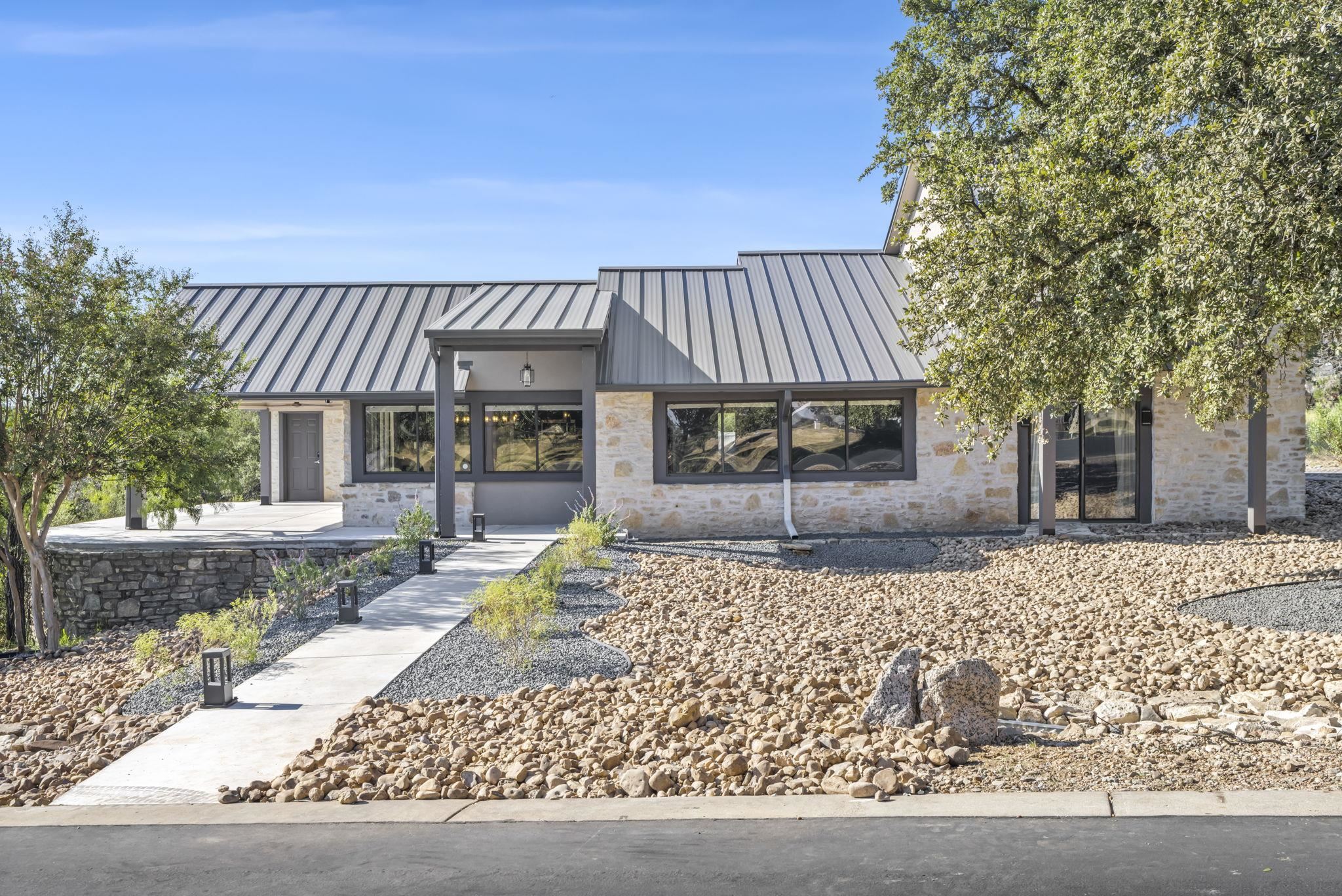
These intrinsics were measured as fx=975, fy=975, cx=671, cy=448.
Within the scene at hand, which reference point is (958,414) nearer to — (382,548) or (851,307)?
(851,307)

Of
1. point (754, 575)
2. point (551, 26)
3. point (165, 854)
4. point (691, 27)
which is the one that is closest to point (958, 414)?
point (754, 575)

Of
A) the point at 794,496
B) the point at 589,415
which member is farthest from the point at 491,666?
the point at 794,496

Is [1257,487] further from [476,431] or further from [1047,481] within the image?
[476,431]

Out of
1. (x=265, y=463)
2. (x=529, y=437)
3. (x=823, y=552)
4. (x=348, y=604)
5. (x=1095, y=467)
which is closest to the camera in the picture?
(x=348, y=604)

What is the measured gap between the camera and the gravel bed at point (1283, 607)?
8359 mm

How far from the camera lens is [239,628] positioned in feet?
27.8

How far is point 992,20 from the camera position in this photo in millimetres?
13016

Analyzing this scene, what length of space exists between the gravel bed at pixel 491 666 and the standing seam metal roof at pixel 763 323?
7059 millimetres

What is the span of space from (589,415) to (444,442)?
2.14 metres

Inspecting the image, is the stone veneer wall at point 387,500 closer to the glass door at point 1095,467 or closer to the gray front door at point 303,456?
the gray front door at point 303,456

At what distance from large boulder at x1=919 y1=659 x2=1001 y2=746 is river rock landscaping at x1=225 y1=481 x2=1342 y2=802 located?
0.08 metres

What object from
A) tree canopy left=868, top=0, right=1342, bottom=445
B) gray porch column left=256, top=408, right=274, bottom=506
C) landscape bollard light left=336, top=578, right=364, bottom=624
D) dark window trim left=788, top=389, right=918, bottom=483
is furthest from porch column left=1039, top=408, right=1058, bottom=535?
gray porch column left=256, top=408, right=274, bottom=506

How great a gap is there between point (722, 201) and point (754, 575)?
10696 millimetres

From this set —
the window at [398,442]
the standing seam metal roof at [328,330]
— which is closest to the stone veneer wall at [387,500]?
the window at [398,442]
